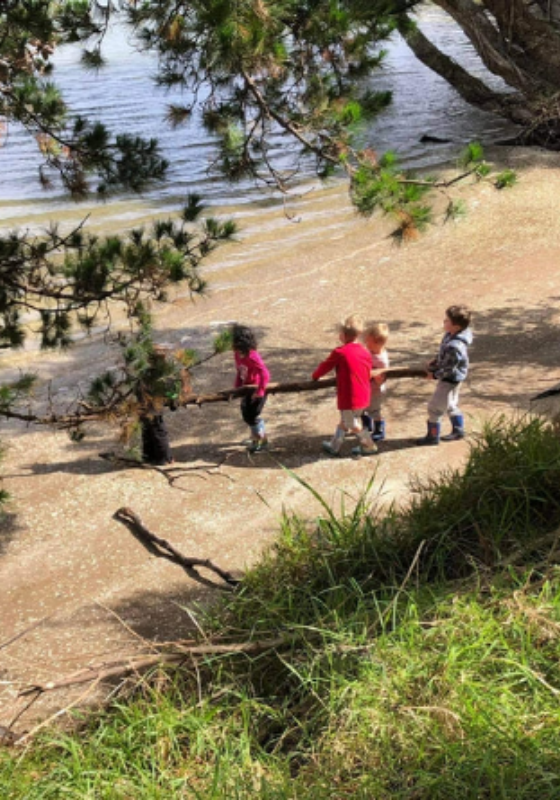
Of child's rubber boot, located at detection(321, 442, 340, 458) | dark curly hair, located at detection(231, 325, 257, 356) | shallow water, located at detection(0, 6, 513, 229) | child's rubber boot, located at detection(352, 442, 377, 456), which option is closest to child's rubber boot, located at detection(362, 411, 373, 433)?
child's rubber boot, located at detection(352, 442, 377, 456)

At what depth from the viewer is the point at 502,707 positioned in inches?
144

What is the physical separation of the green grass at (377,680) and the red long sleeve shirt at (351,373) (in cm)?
214

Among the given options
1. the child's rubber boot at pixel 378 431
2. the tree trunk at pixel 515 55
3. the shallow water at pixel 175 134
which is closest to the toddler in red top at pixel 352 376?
the child's rubber boot at pixel 378 431

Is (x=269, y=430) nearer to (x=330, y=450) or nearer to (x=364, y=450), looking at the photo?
(x=330, y=450)

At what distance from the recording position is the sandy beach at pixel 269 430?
566cm

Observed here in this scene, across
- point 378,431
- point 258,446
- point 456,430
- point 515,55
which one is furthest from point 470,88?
point 258,446

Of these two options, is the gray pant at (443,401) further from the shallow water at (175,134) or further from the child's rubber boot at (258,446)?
the shallow water at (175,134)

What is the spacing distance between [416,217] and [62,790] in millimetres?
3888

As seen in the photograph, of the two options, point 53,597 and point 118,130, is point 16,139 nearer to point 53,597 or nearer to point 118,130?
point 118,130

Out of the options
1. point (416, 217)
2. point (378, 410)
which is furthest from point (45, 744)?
point (378, 410)

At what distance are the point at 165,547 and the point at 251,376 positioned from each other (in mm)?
1884

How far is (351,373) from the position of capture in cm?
729

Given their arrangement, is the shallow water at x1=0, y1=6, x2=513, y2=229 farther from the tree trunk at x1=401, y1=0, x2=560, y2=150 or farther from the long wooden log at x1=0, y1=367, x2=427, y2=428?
the long wooden log at x1=0, y1=367, x2=427, y2=428

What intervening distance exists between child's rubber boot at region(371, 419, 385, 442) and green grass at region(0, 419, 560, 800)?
A: 2.61m
